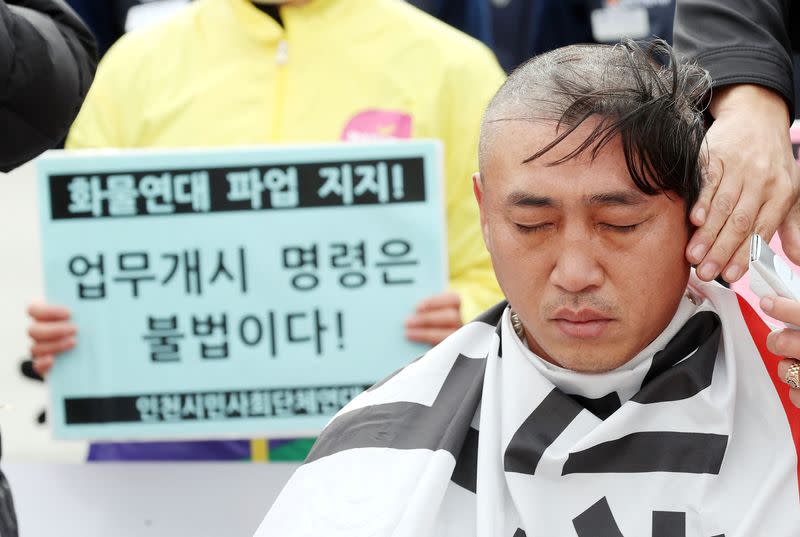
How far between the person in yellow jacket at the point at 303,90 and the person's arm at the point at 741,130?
3.79ft

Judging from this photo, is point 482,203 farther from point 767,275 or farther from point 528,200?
point 767,275

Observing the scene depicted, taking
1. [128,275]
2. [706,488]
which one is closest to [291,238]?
[128,275]

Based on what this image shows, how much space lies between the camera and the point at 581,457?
6.53 ft

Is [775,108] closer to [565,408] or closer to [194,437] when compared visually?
[565,408]

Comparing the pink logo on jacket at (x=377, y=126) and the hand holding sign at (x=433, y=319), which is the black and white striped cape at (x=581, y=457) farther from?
the pink logo on jacket at (x=377, y=126)

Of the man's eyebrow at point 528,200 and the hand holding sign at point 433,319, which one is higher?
the man's eyebrow at point 528,200

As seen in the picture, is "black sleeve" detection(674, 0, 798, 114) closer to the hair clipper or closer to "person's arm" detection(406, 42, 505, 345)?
the hair clipper

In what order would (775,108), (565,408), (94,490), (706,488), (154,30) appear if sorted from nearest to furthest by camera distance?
(706,488) < (565,408) < (775,108) < (94,490) < (154,30)

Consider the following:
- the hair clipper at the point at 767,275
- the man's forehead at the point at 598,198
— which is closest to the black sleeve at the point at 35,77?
the man's forehead at the point at 598,198

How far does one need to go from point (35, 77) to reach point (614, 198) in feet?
3.39

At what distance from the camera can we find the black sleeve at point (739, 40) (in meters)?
2.25

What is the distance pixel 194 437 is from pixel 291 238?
1.92ft

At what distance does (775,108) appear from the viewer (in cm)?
222

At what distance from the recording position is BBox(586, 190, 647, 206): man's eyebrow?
6.28 feet
